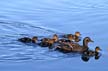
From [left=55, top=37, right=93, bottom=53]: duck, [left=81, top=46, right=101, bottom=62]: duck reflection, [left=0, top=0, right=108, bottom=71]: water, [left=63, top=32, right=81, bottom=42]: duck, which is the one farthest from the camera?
[left=63, top=32, right=81, bottom=42]: duck

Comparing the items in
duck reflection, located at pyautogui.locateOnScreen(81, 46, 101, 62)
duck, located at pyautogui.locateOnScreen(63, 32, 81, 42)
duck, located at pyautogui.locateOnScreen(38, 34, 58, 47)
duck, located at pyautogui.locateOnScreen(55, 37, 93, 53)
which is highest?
duck, located at pyautogui.locateOnScreen(63, 32, 81, 42)

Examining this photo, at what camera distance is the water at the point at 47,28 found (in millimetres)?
11117

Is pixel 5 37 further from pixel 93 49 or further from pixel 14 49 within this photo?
pixel 93 49

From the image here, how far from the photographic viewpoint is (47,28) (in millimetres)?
14062

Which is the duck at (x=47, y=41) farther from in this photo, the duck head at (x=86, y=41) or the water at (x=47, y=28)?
the duck head at (x=86, y=41)

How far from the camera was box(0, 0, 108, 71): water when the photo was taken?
11117 millimetres

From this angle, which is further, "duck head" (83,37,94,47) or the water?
"duck head" (83,37,94,47)

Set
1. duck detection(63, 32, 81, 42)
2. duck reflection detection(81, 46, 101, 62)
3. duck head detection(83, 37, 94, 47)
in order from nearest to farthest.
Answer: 1. duck reflection detection(81, 46, 101, 62)
2. duck head detection(83, 37, 94, 47)
3. duck detection(63, 32, 81, 42)

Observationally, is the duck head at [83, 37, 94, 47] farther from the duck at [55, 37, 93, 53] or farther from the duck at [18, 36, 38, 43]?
the duck at [18, 36, 38, 43]

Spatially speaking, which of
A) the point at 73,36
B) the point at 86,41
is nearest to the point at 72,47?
the point at 86,41

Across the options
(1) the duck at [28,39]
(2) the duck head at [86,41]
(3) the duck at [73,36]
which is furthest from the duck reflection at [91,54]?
(1) the duck at [28,39]

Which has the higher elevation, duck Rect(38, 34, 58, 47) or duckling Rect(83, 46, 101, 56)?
duck Rect(38, 34, 58, 47)

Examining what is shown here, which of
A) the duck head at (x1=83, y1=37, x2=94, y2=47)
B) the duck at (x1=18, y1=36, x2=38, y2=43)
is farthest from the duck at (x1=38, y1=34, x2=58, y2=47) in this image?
the duck head at (x1=83, y1=37, x2=94, y2=47)

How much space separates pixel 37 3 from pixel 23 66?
7.18 meters
